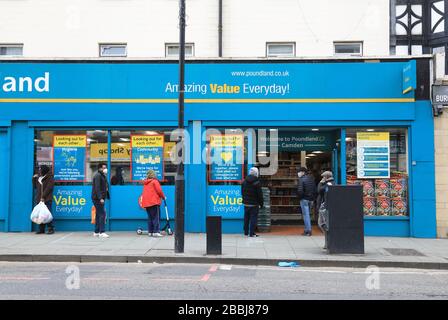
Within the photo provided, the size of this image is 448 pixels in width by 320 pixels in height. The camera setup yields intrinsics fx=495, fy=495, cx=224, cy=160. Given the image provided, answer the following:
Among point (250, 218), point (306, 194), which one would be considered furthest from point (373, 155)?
point (250, 218)

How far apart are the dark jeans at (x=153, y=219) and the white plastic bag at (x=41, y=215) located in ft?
8.74

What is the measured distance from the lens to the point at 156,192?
1279cm

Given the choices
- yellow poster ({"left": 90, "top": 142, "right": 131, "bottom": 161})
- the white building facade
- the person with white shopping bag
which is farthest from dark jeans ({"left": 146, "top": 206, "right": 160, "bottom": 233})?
the white building facade

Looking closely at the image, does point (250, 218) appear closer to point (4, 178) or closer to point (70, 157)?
point (70, 157)

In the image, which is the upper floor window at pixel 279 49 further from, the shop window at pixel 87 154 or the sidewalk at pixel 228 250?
the sidewalk at pixel 228 250

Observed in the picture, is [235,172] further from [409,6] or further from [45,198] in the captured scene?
[409,6]

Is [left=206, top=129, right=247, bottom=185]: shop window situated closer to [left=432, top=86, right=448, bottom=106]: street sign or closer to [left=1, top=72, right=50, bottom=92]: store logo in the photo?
[left=1, top=72, right=50, bottom=92]: store logo

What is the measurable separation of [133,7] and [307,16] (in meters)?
5.63

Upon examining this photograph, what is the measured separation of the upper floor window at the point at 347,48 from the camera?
1597 centimetres

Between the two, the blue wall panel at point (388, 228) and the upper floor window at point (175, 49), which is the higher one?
Answer: the upper floor window at point (175, 49)

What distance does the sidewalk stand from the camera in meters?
9.99

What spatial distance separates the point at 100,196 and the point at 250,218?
3.94 meters

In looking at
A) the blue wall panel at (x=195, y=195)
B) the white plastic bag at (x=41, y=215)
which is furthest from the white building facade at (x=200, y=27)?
the white plastic bag at (x=41, y=215)
